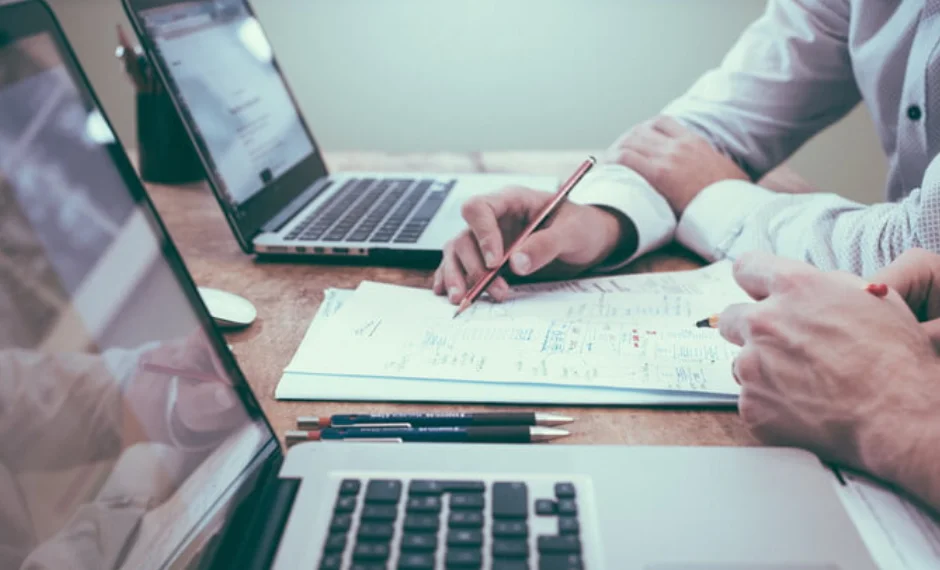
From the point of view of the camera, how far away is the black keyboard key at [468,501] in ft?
1.29

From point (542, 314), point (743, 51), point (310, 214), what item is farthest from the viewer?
point (743, 51)

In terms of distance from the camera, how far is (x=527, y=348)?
1.96 feet

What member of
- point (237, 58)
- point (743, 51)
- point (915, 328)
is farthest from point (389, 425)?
point (743, 51)

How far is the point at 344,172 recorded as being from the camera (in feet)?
3.71

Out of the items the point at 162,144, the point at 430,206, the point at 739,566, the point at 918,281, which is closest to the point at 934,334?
the point at 918,281

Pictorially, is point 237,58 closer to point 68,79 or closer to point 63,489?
point 68,79

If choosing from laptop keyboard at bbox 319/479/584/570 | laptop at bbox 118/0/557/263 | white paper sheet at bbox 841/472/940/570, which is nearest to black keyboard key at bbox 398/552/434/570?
laptop keyboard at bbox 319/479/584/570

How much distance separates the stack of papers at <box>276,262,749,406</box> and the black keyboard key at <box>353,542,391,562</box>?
174 millimetres

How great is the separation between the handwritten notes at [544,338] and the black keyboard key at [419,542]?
188mm

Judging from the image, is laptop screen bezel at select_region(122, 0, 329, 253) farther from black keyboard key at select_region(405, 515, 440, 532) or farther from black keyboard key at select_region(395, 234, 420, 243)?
black keyboard key at select_region(405, 515, 440, 532)

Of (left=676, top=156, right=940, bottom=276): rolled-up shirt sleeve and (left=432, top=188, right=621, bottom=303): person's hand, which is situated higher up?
(left=432, top=188, right=621, bottom=303): person's hand

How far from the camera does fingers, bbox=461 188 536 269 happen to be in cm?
71

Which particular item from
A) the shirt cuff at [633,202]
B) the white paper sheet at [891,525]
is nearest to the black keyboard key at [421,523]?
the white paper sheet at [891,525]

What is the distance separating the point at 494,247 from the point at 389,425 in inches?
10.1
